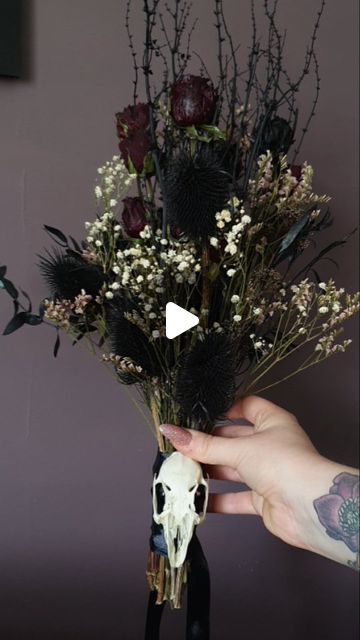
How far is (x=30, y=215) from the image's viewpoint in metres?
1.23

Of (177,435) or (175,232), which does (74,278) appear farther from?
(177,435)

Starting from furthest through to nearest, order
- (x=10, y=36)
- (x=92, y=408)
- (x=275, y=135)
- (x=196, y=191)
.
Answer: (x=92, y=408)
(x=10, y=36)
(x=275, y=135)
(x=196, y=191)

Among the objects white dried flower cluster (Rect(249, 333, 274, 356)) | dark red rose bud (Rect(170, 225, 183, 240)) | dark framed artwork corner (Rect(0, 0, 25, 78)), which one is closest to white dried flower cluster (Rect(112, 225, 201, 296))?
dark red rose bud (Rect(170, 225, 183, 240))

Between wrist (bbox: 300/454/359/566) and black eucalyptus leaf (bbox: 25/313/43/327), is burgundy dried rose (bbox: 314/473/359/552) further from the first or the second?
black eucalyptus leaf (bbox: 25/313/43/327)

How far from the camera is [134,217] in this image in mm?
956

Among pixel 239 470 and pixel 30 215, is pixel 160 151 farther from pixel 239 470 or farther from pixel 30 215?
pixel 239 470

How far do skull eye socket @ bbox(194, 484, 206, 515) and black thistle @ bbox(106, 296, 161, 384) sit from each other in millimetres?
183

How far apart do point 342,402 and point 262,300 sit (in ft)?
1.95

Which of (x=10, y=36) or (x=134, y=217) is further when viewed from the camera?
(x=10, y=36)

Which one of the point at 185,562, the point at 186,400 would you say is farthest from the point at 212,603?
the point at 186,400

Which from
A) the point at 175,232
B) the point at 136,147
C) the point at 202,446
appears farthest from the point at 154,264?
the point at 202,446

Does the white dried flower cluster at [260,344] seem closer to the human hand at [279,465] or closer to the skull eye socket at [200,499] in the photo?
the human hand at [279,465]

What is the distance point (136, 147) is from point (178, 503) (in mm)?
509
